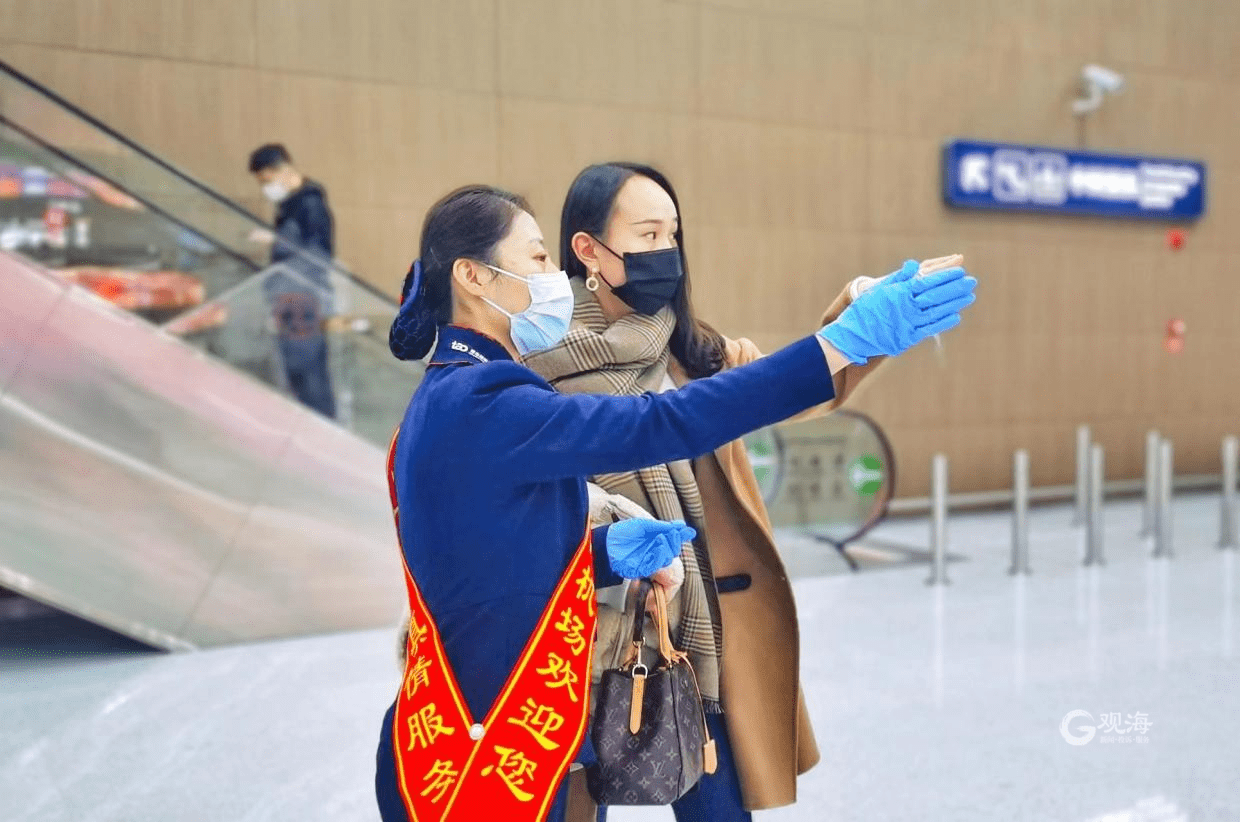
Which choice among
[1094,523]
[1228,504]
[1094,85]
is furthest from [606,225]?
[1094,85]

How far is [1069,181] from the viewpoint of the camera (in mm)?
9117

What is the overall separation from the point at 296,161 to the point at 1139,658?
196 inches

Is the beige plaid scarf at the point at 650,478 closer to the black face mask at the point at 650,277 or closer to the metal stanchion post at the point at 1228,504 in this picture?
the black face mask at the point at 650,277

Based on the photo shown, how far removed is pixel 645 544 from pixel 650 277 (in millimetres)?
489

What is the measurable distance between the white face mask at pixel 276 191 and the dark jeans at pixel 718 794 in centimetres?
464

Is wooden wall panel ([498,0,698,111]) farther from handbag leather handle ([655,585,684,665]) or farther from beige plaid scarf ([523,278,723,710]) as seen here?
handbag leather handle ([655,585,684,665])

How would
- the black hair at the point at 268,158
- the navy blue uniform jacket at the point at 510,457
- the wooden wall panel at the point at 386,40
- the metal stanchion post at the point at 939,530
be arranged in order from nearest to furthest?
1. the navy blue uniform jacket at the point at 510,457
2. the black hair at the point at 268,158
3. the metal stanchion post at the point at 939,530
4. the wooden wall panel at the point at 386,40

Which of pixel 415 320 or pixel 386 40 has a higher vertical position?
pixel 386 40

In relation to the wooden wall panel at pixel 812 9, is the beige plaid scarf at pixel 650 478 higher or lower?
lower

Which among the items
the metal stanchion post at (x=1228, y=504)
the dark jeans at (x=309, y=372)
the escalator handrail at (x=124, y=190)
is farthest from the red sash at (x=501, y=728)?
the metal stanchion post at (x=1228, y=504)

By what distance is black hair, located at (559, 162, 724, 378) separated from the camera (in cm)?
190

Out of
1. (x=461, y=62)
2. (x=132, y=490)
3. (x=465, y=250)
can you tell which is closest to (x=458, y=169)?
(x=461, y=62)

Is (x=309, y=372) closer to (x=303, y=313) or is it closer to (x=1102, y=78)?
(x=303, y=313)

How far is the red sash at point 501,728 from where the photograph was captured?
4.63ft
